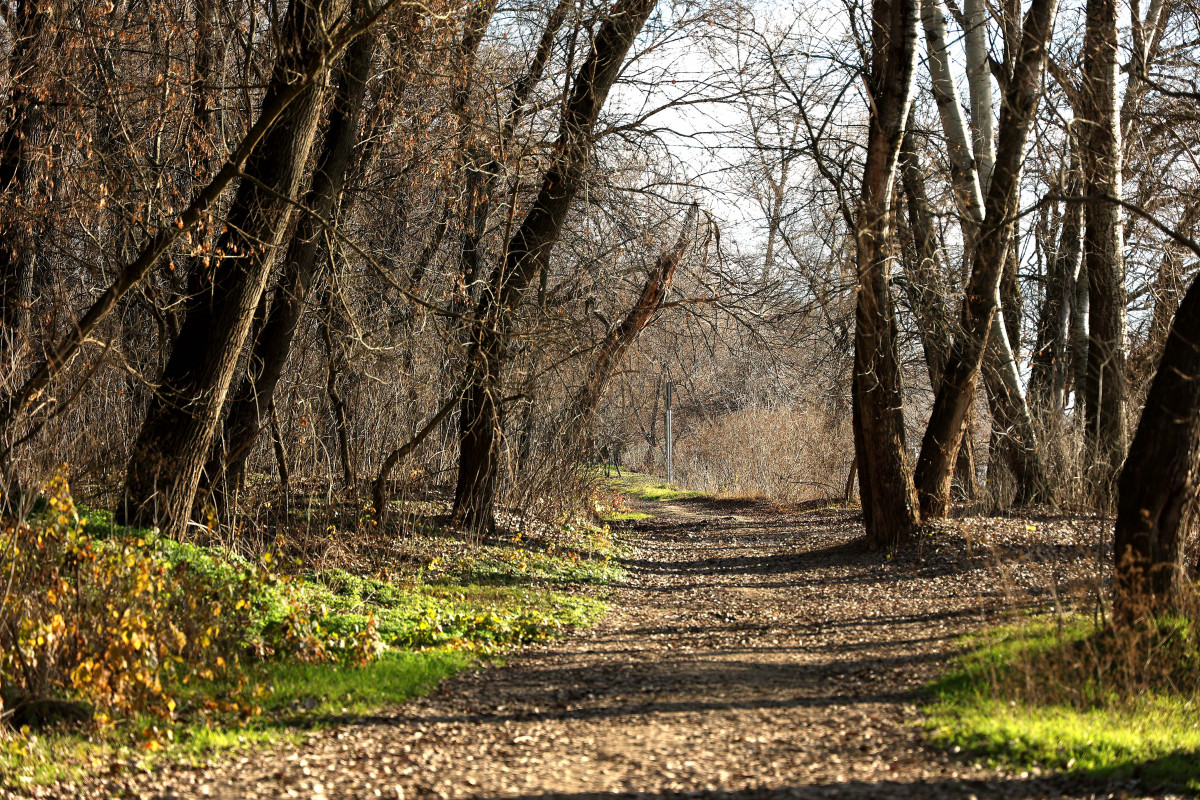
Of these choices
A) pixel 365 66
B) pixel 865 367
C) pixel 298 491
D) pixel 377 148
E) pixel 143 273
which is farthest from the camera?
pixel 298 491

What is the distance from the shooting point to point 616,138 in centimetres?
1220

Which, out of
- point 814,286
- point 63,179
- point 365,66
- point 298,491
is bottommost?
point 298,491

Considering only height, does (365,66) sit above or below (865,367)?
above

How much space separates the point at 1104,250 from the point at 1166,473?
300 inches

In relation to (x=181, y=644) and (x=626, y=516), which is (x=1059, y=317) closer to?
(x=626, y=516)

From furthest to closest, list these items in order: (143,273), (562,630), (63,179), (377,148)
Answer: (377,148) < (63,179) < (562,630) < (143,273)

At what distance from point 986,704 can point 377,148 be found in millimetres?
8287

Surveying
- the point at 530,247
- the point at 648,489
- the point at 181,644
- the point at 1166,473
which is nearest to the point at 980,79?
the point at 530,247

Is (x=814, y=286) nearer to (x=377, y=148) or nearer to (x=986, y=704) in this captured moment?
(x=377, y=148)

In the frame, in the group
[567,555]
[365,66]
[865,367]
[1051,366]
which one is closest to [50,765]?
[365,66]

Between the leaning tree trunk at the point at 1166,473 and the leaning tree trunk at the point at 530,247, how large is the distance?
244 inches

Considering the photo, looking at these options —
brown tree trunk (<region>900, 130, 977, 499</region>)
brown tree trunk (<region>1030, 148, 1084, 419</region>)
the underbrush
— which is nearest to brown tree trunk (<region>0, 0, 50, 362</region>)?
the underbrush

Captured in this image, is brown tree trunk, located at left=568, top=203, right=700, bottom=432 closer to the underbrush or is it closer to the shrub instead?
the underbrush

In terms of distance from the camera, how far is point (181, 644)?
566 cm
